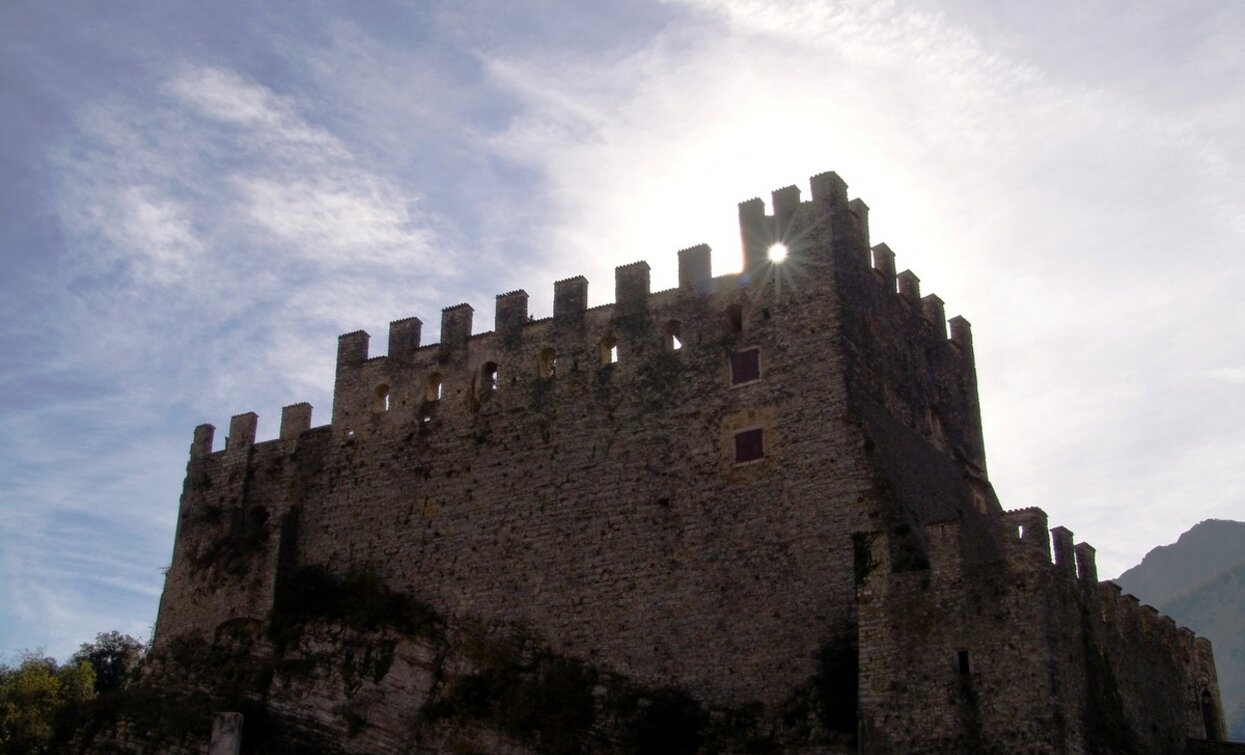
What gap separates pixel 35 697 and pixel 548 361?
28294mm

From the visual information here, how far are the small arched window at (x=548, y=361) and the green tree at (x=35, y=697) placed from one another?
21.9 metres

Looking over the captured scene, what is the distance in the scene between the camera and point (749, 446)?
32.9 m

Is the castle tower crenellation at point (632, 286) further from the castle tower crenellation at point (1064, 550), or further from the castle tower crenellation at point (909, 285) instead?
the castle tower crenellation at point (1064, 550)

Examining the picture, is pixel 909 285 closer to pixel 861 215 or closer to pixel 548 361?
pixel 861 215

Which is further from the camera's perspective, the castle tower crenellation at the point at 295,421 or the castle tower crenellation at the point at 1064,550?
the castle tower crenellation at the point at 295,421

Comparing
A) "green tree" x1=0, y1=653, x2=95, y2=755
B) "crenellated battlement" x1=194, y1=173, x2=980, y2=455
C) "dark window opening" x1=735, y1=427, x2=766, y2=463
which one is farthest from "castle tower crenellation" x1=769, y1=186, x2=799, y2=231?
"green tree" x1=0, y1=653, x2=95, y2=755

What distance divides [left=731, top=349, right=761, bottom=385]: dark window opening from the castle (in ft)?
0.25

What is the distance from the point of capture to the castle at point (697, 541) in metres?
27.2

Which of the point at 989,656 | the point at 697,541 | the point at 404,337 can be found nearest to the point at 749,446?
the point at 697,541

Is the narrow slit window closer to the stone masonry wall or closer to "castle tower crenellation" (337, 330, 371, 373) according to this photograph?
the stone masonry wall

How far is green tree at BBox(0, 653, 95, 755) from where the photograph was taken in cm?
4862

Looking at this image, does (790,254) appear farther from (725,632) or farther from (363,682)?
(363,682)

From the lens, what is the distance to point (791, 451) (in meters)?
32.1

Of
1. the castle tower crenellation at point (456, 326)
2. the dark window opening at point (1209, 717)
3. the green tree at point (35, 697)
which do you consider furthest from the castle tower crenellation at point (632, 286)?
the green tree at point (35, 697)
